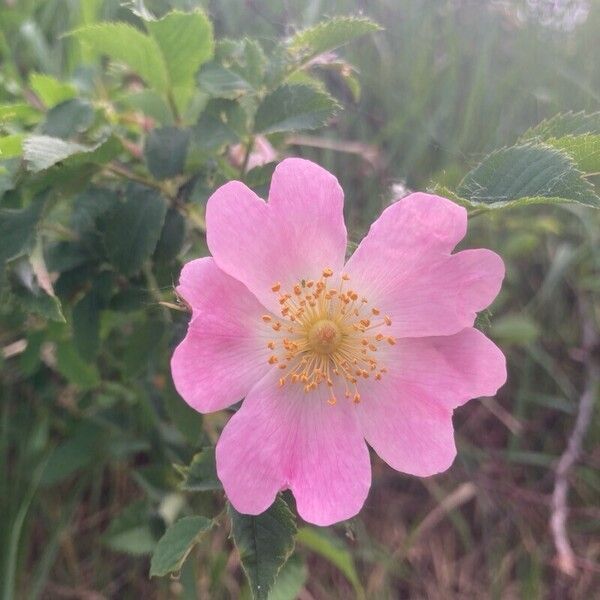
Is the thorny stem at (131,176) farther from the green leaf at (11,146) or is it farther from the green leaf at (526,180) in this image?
the green leaf at (526,180)

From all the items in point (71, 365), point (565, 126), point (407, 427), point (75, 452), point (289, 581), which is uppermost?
point (565, 126)

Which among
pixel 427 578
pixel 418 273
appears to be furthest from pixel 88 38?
pixel 427 578

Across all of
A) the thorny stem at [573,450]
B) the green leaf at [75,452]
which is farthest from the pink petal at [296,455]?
the thorny stem at [573,450]

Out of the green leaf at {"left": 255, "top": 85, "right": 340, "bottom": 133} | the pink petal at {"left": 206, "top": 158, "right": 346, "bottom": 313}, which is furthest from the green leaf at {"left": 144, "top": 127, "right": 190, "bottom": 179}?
the pink petal at {"left": 206, "top": 158, "right": 346, "bottom": 313}

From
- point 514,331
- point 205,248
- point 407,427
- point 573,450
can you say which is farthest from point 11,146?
point 573,450

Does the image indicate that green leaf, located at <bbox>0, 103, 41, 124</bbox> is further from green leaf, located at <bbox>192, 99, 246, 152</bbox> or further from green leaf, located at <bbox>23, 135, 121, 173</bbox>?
green leaf, located at <bbox>192, 99, 246, 152</bbox>

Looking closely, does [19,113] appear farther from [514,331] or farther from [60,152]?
[514,331]
